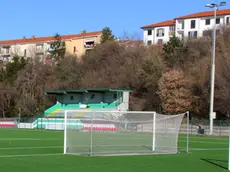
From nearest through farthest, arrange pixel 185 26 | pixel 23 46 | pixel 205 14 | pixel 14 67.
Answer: pixel 14 67 → pixel 205 14 → pixel 185 26 → pixel 23 46

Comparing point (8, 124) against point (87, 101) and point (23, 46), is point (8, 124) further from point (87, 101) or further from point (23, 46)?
point (23, 46)

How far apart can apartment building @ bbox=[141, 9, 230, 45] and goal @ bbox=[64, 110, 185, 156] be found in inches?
2921

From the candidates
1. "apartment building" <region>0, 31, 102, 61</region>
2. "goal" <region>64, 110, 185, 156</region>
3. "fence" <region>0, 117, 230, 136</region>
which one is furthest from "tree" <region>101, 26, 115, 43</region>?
"goal" <region>64, 110, 185, 156</region>

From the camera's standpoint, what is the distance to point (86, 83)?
268ft

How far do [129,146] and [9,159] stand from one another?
6.20 m

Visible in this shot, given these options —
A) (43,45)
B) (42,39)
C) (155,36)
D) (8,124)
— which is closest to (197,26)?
(155,36)

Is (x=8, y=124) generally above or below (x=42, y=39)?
below

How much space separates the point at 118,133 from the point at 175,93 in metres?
38.1

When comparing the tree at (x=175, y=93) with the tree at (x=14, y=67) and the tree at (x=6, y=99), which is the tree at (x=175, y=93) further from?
the tree at (x=14, y=67)

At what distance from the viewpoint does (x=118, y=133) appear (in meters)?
21.0

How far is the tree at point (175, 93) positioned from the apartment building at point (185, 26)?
1401 inches

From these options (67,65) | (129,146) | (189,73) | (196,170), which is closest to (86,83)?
(67,65)

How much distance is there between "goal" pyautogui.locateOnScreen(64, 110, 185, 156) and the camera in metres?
20.1

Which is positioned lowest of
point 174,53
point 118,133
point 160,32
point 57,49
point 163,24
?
point 118,133
